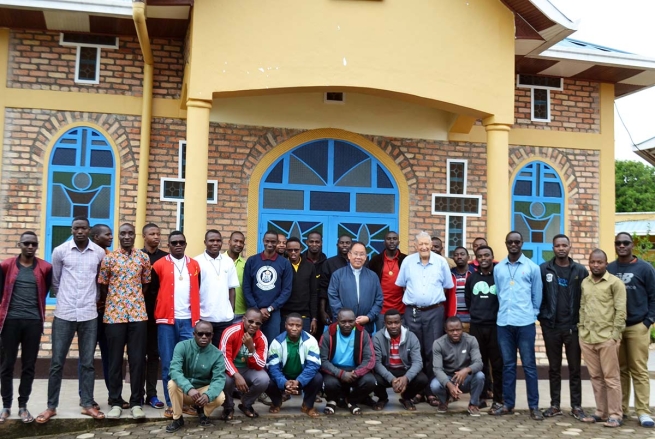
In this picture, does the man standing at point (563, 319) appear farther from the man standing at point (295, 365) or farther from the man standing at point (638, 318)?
the man standing at point (295, 365)

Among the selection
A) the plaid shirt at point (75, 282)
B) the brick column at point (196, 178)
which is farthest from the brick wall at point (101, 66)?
the plaid shirt at point (75, 282)

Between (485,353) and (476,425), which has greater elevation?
(485,353)

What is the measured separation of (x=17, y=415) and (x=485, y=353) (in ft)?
14.3

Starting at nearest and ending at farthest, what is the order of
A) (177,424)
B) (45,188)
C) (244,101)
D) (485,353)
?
(177,424)
(485,353)
(45,188)
(244,101)

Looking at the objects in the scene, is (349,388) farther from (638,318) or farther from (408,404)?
(638,318)

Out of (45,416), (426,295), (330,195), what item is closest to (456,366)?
(426,295)

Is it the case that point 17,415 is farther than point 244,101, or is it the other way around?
point 244,101

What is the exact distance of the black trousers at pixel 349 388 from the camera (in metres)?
6.79

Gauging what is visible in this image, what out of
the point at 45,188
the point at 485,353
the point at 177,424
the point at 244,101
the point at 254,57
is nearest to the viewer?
the point at 177,424

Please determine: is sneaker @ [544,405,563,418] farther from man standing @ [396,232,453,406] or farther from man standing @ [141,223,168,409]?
man standing @ [141,223,168,409]

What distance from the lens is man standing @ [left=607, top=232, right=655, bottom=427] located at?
6.69m

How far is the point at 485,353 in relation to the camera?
23.8ft

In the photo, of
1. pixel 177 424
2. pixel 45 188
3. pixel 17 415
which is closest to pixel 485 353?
pixel 177 424

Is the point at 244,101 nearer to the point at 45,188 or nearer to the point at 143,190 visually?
the point at 143,190
